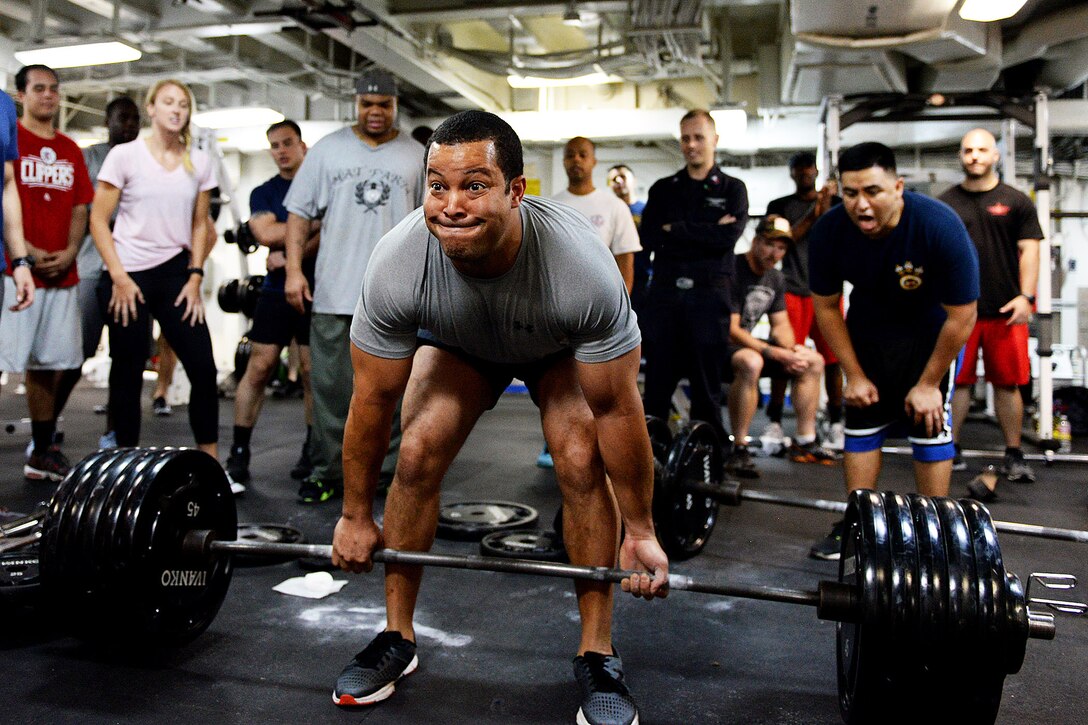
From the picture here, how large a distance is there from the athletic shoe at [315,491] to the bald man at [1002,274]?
97.0 inches

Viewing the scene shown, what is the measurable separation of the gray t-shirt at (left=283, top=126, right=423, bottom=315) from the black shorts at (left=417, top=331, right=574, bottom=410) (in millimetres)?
1261

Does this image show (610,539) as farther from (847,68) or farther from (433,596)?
(847,68)

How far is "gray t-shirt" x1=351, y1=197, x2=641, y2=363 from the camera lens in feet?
4.61

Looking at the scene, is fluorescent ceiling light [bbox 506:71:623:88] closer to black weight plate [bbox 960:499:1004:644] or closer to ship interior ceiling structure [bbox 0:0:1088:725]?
ship interior ceiling structure [bbox 0:0:1088:725]

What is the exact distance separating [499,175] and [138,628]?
982 mm

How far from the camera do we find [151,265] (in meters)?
2.83

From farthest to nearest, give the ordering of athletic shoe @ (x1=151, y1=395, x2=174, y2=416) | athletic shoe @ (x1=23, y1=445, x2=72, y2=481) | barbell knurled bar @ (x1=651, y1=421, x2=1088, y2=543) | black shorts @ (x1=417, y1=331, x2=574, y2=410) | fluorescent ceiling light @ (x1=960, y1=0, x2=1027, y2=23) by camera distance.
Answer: athletic shoe @ (x1=151, y1=395, x2=174, y2=416) → fluorescent ceiling light @ (x1=960, y1=0, x2=1027, y2=23) → athletic shoe @ (x1=23, y1=445, x2=72, y2=481) → barbell knurled bar @ (x1=651, y1=421, x2=1088, y2=543) → black shorts @ (x1=417, y1=331, x2=574, y2=410)

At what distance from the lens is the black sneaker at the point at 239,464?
10.5 feet

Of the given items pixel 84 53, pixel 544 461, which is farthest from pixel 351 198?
pixel 84 53

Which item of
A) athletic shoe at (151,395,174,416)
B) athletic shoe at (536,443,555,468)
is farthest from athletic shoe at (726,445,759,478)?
athletic shoe at (151,395,174,416)

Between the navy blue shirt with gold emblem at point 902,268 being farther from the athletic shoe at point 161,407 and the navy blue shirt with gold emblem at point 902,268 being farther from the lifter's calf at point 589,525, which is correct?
the athletic shoe at point 161,407

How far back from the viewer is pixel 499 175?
4.32 ft

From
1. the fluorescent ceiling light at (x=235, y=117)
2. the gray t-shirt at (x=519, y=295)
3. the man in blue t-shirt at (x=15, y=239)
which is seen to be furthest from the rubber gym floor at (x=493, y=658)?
the fluorescent ceiling light at (x=235, y=117)

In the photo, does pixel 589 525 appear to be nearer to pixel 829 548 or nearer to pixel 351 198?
pixel 829 548
